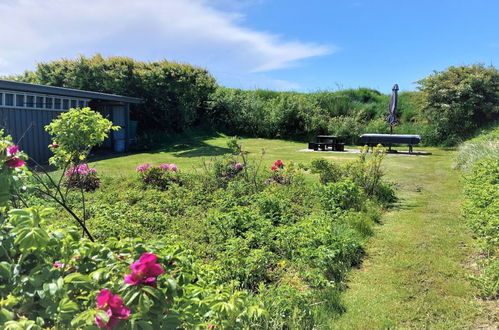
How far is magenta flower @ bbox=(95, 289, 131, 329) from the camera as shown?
3.87 ft

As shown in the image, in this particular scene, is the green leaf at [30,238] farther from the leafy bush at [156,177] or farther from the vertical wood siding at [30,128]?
the vertical wood siding at [30,128]

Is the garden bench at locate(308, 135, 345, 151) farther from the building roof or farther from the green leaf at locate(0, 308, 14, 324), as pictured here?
the green leaf at locate(0, 308, 14, 324)

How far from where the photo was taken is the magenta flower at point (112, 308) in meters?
1.18

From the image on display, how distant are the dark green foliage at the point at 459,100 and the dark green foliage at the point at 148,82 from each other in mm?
10105

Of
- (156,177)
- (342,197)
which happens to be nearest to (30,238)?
(342,197)

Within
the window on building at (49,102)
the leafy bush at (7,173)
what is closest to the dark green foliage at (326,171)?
the leafy bush at (7,173)

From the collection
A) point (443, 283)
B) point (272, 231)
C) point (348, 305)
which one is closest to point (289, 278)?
point (348, 305)

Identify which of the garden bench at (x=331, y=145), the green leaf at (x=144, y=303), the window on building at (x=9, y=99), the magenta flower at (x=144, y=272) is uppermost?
the window on building at (x=9, y=99)

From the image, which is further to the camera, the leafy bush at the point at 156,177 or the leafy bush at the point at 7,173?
the leafy bush at the point at 156,177

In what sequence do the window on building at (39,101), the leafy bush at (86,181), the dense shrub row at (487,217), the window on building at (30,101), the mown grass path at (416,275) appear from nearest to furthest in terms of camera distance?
the mown grass path at (416,275), the dense shrub row at (487,217), the leafy bush at (86,181), the window on building at (30,101), the window on building at (39,101)

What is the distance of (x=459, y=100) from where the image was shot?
52.9 feet

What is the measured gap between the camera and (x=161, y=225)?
4.63 meters

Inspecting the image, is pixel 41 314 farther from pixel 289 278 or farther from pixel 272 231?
pixel 272 231

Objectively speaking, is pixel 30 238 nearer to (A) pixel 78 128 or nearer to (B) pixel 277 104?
(A) pixel 78 128
